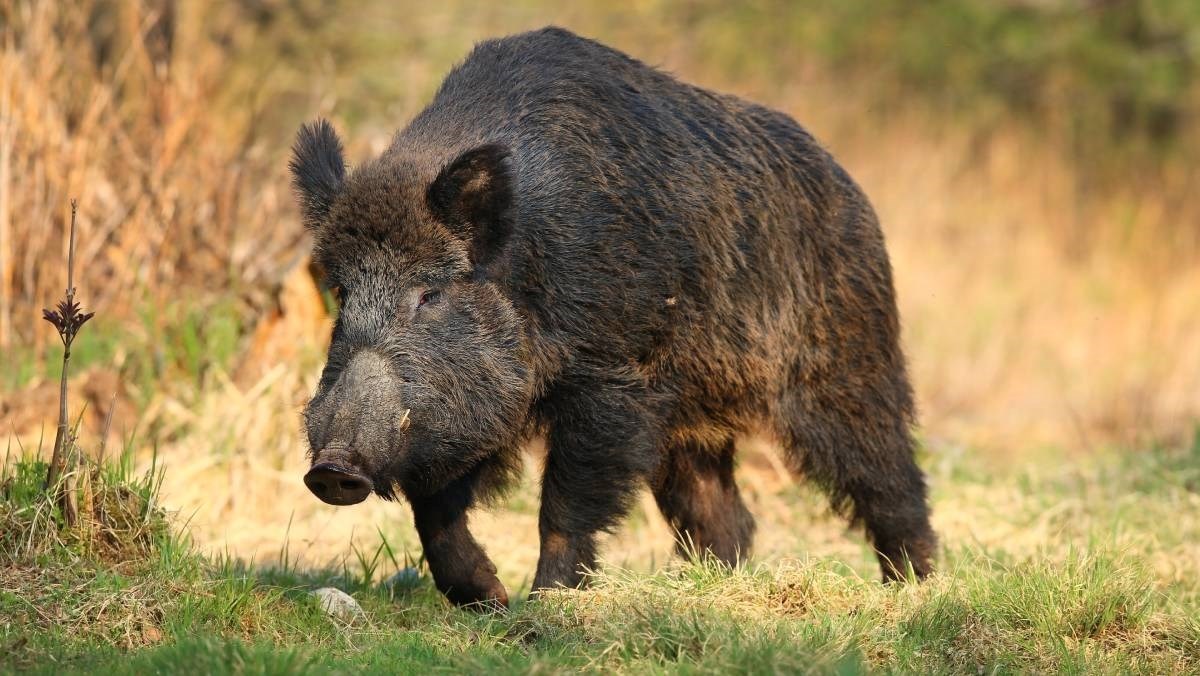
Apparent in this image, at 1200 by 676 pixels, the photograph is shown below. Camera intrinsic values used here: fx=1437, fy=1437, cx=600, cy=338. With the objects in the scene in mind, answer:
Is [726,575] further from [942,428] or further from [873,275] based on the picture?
[942,428]

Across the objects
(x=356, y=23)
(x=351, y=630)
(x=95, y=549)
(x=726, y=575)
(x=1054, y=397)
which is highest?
(x=356, y=23)

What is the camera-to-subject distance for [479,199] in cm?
447

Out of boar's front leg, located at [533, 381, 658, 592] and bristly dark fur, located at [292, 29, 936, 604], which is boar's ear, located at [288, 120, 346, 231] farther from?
boar's front leg, located at [533, 381, 658, 592]

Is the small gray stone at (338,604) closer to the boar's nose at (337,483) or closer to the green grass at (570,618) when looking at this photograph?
the green grass at (570,618)

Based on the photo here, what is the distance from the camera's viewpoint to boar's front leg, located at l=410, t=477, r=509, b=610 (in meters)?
4.68

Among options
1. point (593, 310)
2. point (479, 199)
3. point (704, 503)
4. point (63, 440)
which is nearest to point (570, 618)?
point (593, 310)

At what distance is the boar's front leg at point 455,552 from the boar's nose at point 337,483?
70cm

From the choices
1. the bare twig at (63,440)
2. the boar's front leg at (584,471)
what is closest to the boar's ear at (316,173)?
the bare twig at (63,440)

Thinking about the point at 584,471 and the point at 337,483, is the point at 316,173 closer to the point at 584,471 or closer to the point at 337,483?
the point at 337,483

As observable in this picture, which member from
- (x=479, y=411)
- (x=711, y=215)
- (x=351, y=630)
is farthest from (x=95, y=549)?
(x=711, y=215)

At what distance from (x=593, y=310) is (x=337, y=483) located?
3.58 ft

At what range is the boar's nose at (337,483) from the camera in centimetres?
395

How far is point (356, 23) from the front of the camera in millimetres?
13117

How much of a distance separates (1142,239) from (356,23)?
770cm
